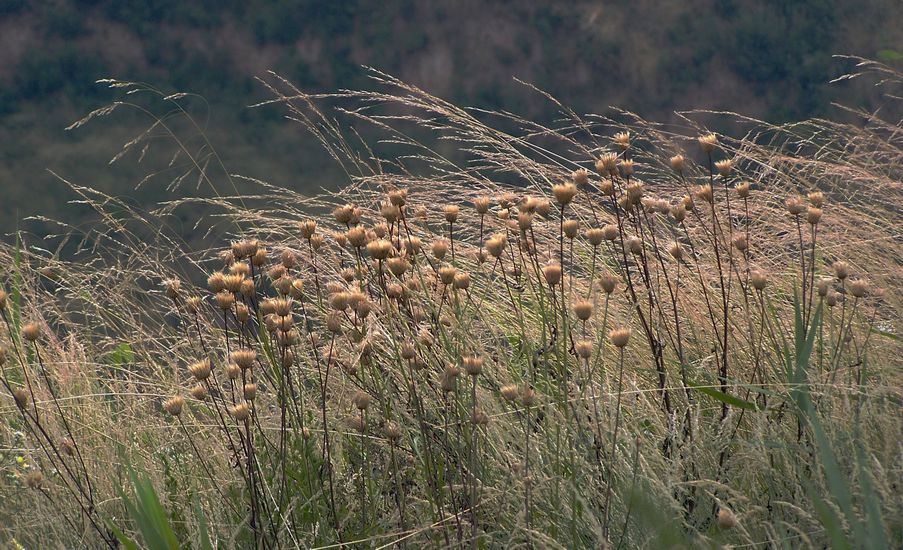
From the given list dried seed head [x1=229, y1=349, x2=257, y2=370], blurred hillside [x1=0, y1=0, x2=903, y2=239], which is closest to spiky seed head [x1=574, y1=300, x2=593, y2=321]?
dried seed head [x1=229, y1=349, x2=257, y2=370]

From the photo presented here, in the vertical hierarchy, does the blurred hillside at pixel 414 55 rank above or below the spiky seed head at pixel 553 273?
below

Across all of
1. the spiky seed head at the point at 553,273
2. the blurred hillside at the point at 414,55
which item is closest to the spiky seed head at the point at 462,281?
the spiky seed head at the point at 553,273

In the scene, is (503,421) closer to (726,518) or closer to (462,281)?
(462,281)

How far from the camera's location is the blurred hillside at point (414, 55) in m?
15.5

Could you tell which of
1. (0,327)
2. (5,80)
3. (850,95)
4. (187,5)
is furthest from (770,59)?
(0,327)

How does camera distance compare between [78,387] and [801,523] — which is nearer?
[801,523]

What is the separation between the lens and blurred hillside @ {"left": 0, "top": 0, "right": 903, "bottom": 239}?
15.5 metres

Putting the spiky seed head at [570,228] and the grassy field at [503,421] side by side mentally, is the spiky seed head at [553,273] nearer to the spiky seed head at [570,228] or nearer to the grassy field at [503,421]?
the grassy field at [503,421]

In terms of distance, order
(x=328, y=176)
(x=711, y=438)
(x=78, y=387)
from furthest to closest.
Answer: (x=328, y=176)
(x=78, y=387)
(x=711, y=438)

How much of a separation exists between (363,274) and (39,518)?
81cm

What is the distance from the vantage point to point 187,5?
16.7m

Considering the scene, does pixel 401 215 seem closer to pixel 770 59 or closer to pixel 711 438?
pixel 711 438

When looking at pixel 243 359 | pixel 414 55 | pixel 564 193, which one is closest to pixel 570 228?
pixel 564 193

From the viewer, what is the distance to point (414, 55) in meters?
17.3
